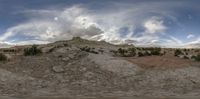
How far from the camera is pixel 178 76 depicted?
1334 inches

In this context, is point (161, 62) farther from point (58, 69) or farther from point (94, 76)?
point (58, 69)

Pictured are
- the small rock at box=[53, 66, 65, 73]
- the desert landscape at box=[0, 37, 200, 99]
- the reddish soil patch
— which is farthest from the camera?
the reddish soil patch

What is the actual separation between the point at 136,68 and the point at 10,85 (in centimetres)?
1072

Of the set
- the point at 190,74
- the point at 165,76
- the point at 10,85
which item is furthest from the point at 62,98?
the point at 190,74

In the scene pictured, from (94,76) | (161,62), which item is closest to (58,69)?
(94,76)

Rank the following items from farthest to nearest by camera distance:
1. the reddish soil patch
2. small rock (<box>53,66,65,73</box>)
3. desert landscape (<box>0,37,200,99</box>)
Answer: the reddish soil patch
small rock (<box>53,66,65,73</box>)
desert landscape (<box>0,37,200,99</box>)

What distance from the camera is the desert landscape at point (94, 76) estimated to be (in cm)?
3008

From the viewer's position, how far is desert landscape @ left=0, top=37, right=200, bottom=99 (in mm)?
30078

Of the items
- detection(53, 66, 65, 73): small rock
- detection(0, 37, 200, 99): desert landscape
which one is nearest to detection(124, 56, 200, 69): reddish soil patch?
detection(0, 37, 200, 99): desert landscape

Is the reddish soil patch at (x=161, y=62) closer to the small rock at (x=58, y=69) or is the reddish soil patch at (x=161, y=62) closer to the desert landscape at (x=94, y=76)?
the desert landscape at (x=94, y=76)

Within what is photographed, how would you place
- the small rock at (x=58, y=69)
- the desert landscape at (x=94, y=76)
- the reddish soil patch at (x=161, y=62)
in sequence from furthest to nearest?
1. the reddish soil patch at (x=161, y=62)
2. the small rock at (x=58, y=69)
3. the desert landscape at (x=94, y=76)

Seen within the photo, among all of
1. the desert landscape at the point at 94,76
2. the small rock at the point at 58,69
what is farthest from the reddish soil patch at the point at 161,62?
the small rock at the point at 58,69

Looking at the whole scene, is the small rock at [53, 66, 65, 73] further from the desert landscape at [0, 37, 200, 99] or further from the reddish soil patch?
the reddish soil patch

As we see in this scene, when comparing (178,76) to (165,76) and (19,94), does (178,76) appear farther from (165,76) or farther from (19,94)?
(19,94)
